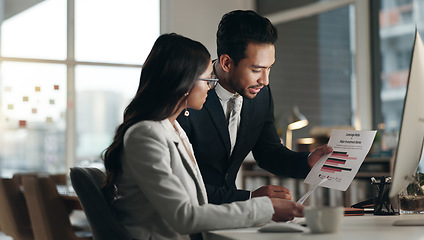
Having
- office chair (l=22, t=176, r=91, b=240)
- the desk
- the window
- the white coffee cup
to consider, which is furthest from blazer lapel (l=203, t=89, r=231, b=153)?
the window

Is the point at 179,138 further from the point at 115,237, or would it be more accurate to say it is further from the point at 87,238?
the point at 87,238

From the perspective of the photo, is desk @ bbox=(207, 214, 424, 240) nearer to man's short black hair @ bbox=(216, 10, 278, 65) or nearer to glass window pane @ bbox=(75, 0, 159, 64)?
man's short black hair @ bbox=(216, 10, 278, 65)

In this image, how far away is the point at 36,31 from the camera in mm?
6637

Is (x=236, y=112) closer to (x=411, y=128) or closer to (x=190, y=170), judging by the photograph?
(x=190, y=170)

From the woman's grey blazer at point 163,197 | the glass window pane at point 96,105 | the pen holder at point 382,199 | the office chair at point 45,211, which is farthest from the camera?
the glass window pane at point 96,105

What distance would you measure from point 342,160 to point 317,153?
0.63 feet

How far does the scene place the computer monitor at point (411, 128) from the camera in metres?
1.28

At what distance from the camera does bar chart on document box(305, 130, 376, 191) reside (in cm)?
163

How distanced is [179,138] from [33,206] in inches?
88.0

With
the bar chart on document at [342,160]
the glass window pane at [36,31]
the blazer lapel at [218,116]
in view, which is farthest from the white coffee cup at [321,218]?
the glass window pane at [36,31]

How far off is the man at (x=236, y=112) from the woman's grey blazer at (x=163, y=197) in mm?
547

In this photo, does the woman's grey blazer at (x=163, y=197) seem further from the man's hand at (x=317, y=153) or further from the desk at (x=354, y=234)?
the man's hand at (x=317, y=153)

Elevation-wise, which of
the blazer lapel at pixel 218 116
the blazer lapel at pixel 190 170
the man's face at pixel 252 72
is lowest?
the blazer lapel at pixel 190 170

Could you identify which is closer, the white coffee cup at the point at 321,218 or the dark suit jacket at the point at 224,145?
the white coffee cup at the point at 321,218
